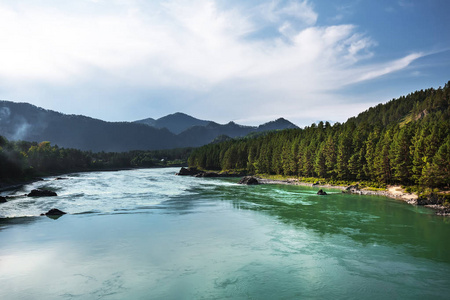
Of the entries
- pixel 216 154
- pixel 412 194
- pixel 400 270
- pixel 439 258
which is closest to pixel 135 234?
pixel 400 270

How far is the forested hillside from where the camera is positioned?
61.2 metres

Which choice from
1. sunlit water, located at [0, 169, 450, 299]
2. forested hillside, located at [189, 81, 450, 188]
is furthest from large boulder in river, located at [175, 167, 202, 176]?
sunlit water, located at [0, 169, 450, 299]

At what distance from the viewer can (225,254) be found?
27.6 metres

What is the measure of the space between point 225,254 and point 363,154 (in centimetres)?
7196

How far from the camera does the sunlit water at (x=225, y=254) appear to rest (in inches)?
800

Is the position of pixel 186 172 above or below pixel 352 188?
above

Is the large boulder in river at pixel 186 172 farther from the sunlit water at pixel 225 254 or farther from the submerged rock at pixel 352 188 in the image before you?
the sunlit water at pixel 225 254

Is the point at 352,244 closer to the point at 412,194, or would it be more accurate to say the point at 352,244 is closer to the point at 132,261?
the point at 132,261

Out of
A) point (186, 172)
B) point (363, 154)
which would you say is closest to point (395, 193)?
point (363, 154)

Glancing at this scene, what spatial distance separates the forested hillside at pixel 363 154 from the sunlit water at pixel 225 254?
59.3 ft

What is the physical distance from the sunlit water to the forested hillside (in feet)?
59.3

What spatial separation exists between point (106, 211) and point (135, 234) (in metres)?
17.4

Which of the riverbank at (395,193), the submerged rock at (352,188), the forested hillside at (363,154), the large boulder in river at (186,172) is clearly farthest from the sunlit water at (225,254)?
the large boulder in river at (186,172)

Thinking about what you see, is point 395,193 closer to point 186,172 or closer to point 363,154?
point 363,154
